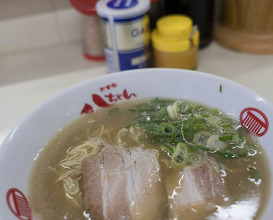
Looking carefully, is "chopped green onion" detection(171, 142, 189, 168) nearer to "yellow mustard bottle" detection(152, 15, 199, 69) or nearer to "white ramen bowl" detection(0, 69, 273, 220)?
"white ramen bowl" detection(0, 69, 273, 220)

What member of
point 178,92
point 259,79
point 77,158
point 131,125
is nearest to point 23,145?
point 77,158

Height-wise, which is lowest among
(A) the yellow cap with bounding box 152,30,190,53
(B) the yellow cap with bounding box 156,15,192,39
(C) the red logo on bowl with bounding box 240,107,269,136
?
(C) the red logo on bowl with bounding box 240,107,269,136

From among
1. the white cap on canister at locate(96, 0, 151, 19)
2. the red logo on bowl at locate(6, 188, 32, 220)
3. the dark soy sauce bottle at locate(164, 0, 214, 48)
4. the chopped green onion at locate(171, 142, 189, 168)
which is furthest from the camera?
the dark soy sauce bottle at locate(164, 0, 214, 48)


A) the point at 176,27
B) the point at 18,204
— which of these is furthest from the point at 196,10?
the point at 18,204

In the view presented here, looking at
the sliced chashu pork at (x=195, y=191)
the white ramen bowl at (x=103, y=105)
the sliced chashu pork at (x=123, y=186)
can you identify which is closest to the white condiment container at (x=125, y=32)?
the white ramen bowl at (x=103, y=105)

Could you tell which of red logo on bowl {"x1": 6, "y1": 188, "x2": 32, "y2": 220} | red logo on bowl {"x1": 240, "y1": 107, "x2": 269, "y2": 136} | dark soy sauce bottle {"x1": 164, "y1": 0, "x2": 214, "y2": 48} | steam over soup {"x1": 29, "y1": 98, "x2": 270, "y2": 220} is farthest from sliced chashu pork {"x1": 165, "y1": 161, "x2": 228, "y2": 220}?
dark soy sauce bottle {"x1": 164, "y1": 0, "x2": 214, "y2": 48}

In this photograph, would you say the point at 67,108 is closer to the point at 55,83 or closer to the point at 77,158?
the point at 77,158

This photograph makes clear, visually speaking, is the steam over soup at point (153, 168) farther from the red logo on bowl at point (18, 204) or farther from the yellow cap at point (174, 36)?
the yellow cap at point (174, 36)
